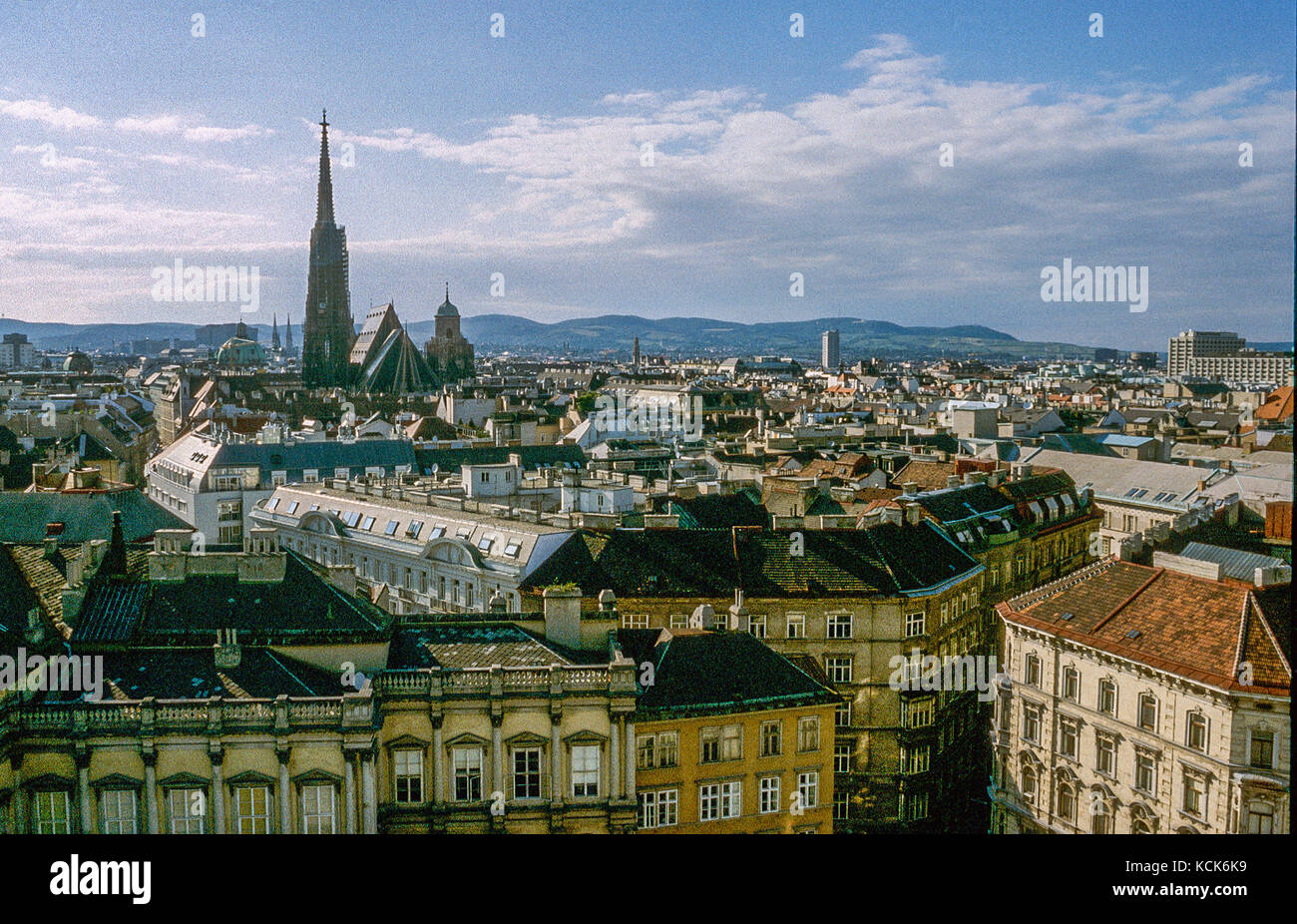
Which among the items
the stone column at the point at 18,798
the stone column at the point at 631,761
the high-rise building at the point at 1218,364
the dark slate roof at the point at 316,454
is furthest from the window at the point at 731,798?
the high-rise building at the point at 1218,364

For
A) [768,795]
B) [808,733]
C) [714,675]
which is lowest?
[768,795]

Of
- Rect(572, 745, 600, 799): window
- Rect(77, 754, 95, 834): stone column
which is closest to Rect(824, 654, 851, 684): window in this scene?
Rect(572, 745, 600, 799): window

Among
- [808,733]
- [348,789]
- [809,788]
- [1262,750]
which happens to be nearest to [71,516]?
[348,789]

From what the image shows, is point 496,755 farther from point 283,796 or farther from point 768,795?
point 768,795

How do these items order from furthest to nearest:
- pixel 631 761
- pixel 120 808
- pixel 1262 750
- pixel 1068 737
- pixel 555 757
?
pixel 1068 737
pixel 1262 750
pixel 631 761
pixel 555 757
pixel 120 808

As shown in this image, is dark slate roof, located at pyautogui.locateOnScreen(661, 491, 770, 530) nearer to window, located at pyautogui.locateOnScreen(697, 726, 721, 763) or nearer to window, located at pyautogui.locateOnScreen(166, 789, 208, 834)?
window, located at pyautogui.locateOnScreen(697, 726, 721, 763)

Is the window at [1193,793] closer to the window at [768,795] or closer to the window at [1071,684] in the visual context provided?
the window at [1071,684]
